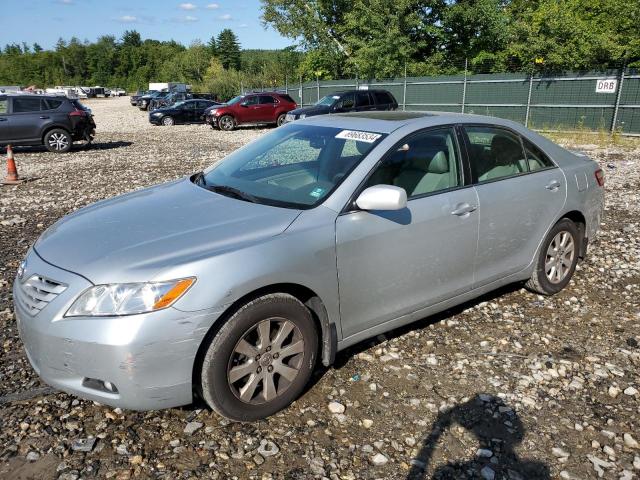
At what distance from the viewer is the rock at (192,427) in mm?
2884

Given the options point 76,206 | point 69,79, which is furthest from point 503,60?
point 69,79

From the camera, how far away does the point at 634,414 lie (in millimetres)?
3068

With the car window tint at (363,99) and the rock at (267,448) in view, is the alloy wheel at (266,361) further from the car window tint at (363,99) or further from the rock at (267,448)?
the car window tint at (363,99)

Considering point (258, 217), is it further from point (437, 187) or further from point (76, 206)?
point (76, 206)

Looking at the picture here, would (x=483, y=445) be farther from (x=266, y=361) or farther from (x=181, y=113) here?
(x=181, y=113)

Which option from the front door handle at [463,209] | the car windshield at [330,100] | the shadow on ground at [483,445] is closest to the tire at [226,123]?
the car windshield at [330,100]

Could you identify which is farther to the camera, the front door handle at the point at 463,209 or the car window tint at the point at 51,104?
the car window tint at the point at 51,104

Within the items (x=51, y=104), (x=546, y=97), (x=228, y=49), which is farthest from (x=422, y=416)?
(x=228, y=49)

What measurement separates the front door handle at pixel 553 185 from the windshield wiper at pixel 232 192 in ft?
8.16

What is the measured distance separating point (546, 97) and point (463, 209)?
1851 centimetres

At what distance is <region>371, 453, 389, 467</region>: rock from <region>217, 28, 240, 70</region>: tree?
108532 mm

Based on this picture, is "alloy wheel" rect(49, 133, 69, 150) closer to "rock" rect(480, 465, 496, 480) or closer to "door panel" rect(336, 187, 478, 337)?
"door panel" rect(336, 187, 478, 337)

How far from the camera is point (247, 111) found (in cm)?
2489

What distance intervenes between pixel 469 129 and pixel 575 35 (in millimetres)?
22919
